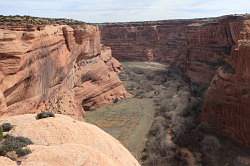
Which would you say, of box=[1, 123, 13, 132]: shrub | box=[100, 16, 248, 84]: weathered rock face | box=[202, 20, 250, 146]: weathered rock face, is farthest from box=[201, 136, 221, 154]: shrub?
box=[100, 16, 248, 84]: weathered rock face

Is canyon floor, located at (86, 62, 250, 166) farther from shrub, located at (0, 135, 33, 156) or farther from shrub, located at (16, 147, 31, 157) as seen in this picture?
shrub, located at (16, 147, 31, 157)

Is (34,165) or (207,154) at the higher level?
(34,165)

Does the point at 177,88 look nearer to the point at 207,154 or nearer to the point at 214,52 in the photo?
the point at 214,52

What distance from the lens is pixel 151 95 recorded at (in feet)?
179

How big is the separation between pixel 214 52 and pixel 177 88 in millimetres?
8402

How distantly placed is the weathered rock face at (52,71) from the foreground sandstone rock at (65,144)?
8.45 meters

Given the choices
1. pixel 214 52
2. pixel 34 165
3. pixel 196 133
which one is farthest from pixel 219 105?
pixel 34 165

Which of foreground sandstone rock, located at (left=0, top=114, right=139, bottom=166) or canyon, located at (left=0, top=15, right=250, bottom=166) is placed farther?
canyon, located at (left=0, top=15, right=250, bottom=166)

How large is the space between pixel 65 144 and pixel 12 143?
145 cm

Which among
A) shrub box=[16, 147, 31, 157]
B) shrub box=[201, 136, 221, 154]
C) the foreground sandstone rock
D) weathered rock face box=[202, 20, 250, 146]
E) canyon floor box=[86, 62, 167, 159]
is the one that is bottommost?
canyon floor box=[86, 62, 167, 159]

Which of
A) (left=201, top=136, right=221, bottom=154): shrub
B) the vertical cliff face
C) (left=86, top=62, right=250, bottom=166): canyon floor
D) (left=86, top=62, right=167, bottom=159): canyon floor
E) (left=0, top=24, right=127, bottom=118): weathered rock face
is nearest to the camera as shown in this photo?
(left=0, top=24, right=127, bottom=118): weathered rock face

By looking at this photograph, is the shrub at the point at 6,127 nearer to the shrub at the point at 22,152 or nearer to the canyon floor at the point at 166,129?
the shrub at the point at 22,152

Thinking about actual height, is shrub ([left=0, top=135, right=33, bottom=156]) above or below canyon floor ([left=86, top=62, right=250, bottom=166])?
above

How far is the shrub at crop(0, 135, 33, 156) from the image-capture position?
1084cm
